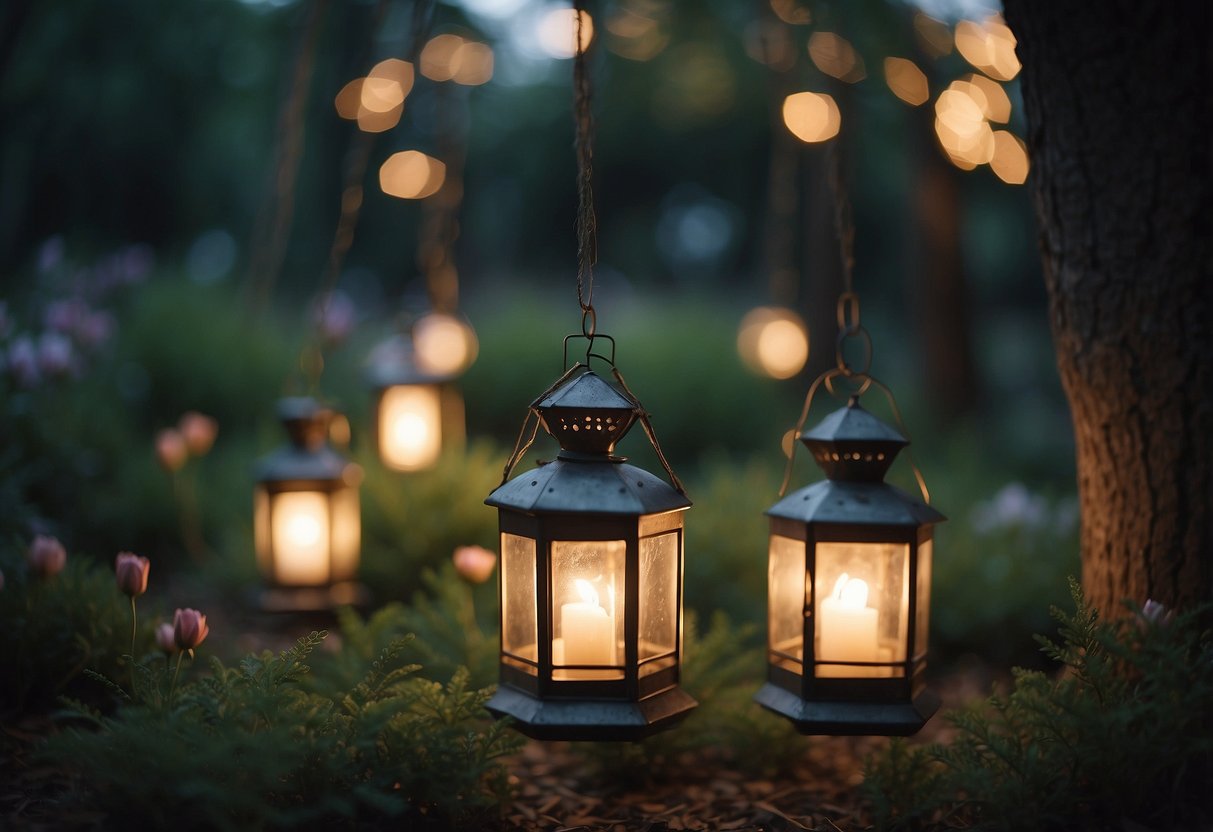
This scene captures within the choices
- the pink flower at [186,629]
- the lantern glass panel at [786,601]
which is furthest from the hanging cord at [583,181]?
the pink flower at [186,629]

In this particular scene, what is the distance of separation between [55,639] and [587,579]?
5.49 ft

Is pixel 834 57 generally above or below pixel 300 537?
above

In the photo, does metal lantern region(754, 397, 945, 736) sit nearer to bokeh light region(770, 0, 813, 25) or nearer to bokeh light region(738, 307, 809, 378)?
bokeh light region(770, 0, 813, 25)

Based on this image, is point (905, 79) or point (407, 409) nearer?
point (407, 409)

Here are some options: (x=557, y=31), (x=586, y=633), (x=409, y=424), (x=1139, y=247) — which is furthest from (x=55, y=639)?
(x=557, y=31)

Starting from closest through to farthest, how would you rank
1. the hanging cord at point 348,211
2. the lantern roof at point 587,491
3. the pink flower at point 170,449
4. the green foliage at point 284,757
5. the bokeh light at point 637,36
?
the green foliage at point 284,757
the lantern roof at point 587,491
the hanging cord at point 348,211
the pink flower at point 170,449
the bokeh light at point 637,36

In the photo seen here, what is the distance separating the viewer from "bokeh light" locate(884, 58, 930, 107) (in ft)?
Result: 17.7

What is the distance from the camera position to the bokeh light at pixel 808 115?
4.56m

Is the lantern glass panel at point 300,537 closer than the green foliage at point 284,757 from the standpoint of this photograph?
No

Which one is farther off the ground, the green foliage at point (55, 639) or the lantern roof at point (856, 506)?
the lantern roof at point (856, 506)

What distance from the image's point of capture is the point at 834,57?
203 inches

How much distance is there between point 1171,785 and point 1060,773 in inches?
11.9

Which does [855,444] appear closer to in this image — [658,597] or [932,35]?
[658,597]

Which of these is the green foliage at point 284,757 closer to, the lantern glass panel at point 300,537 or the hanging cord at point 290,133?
the lantern glass panel at point 300,537
